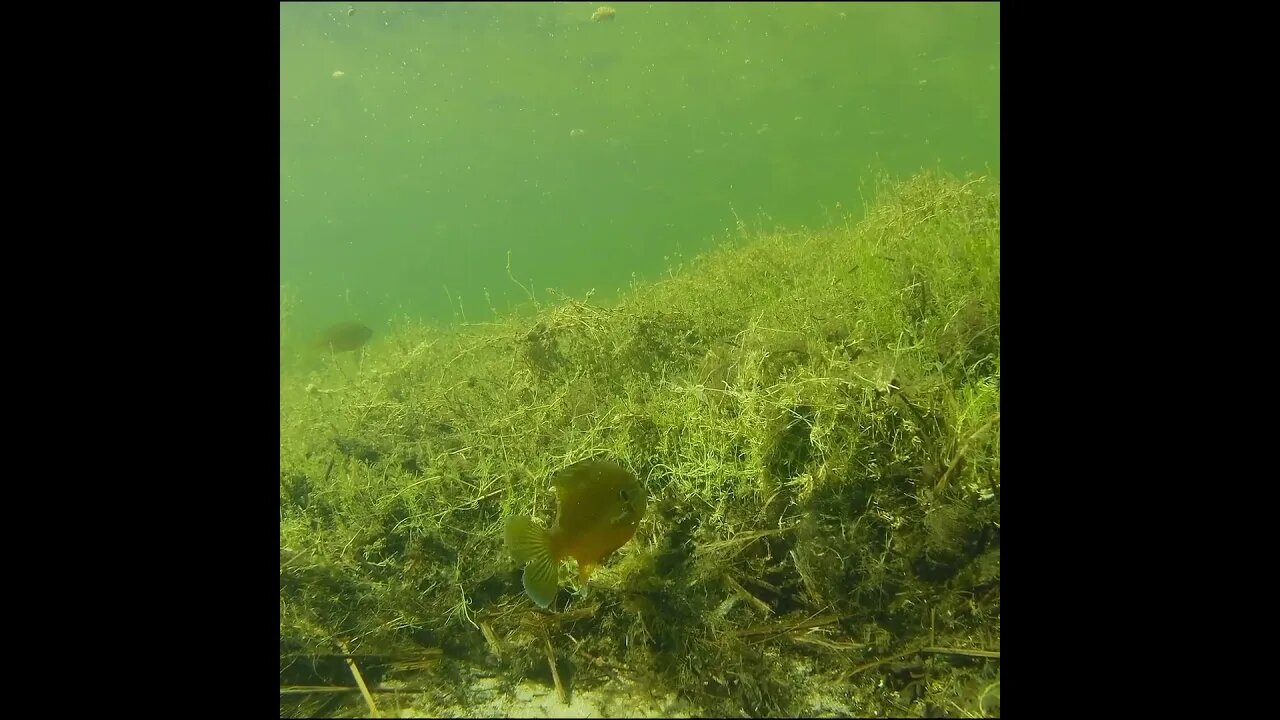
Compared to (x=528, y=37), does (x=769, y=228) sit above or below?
below

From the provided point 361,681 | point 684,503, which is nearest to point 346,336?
point 361,681

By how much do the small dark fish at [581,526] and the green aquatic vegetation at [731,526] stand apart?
34cm

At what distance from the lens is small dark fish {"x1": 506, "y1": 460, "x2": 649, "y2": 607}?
206 centimetres

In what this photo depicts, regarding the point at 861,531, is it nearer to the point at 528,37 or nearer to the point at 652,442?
the point at 652,442

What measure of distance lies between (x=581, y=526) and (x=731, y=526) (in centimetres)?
68

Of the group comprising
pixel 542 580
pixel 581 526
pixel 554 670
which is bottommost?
pixel 554 670

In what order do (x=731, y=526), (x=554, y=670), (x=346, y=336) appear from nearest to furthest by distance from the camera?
(x=554, y=670), (x=731, y=526), (x=346, y=336)

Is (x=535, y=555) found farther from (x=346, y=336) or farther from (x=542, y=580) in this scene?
(x=346, y=336)

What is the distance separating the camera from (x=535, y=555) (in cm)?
209

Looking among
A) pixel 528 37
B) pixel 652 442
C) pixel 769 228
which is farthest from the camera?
pixel 528 37
